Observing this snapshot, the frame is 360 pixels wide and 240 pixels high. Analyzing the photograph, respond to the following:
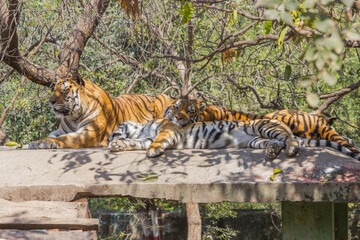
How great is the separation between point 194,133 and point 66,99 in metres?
1.57

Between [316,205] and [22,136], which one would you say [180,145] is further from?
[22,136]

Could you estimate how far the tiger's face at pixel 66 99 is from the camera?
5.73 meters

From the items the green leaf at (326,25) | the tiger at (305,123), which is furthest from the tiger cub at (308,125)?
the green leaf at (326,25)

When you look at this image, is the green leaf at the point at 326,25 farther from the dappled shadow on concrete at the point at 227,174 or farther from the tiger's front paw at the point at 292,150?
the tiger's front paw at the point at 292,150

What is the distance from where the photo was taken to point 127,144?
470 centimetres

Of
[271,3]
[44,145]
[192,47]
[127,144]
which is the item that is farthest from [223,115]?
[271,3]

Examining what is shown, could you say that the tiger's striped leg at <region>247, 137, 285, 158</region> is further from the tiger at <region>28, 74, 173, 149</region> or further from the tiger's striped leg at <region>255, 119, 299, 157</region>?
the tiger at <region>28, 74, 173, 149</region>

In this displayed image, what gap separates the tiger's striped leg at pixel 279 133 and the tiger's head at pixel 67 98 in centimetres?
207

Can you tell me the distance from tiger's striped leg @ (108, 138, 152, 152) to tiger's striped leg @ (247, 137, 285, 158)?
995 millimetres

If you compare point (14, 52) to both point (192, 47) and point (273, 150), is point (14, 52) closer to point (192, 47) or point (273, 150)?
point (192, 47)

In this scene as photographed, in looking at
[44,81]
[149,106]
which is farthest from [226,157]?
[44,81]

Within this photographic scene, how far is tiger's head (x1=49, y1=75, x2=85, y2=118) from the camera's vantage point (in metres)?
5.73

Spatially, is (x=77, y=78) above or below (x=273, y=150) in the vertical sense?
above

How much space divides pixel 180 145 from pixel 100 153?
2.64 ft
